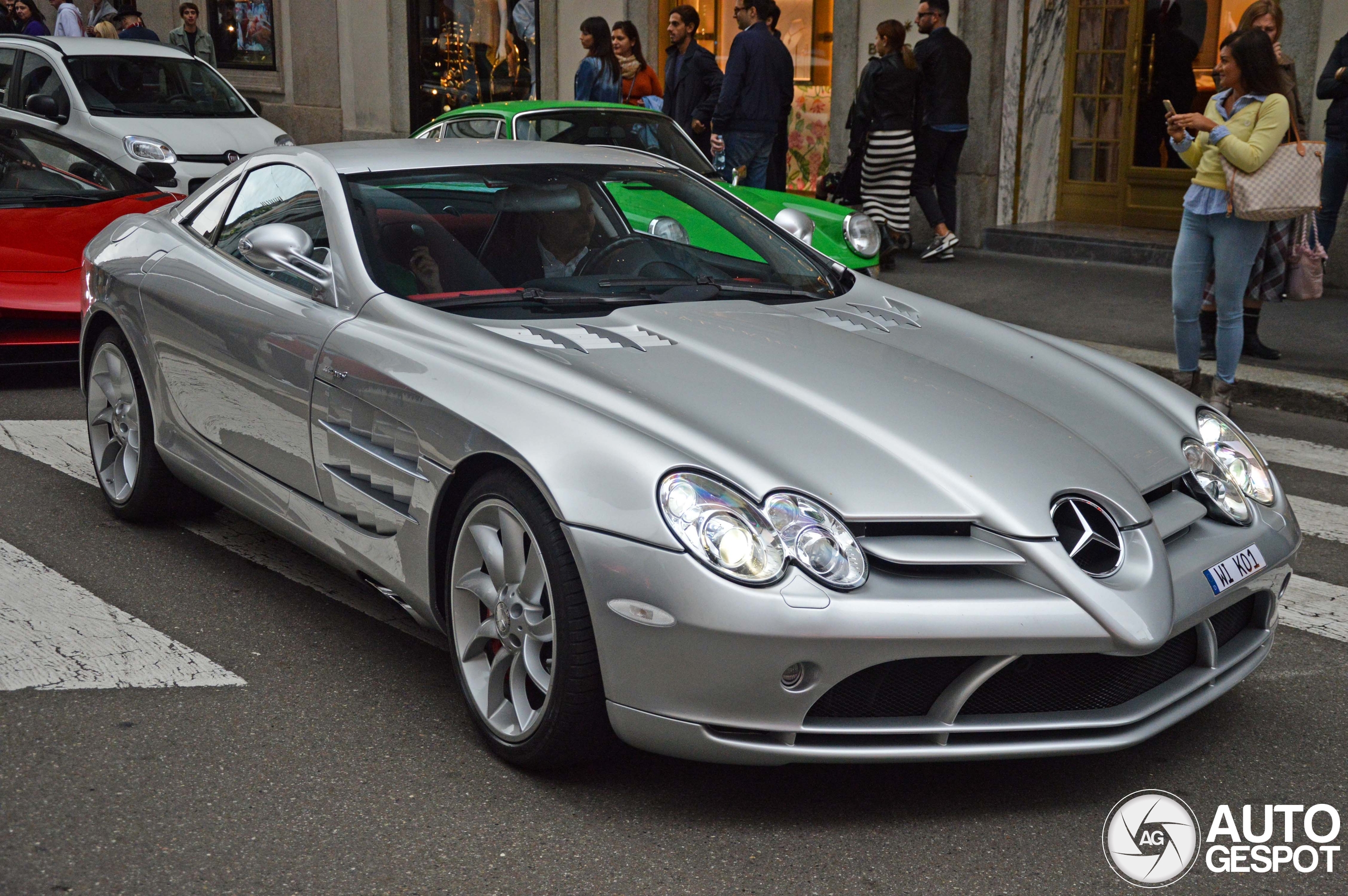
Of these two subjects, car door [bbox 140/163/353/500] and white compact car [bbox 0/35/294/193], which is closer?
car door [bbox 140/163/353/500]

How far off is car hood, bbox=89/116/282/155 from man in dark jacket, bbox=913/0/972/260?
5637mm

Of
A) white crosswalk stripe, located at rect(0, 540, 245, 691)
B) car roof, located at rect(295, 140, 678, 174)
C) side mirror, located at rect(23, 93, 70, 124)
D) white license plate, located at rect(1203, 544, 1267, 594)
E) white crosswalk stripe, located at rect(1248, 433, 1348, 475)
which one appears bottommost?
white crosswalk stripe, located at rect(1248, 433, 1348, 475)

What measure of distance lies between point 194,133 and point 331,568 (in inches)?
359

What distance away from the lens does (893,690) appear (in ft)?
10.2

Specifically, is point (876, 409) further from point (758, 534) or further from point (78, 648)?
point (78, 648)

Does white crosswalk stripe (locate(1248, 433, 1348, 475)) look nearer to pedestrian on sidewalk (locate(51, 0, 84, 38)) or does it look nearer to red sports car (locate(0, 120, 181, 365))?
red sports car (locate(0, 120, 181, 365))

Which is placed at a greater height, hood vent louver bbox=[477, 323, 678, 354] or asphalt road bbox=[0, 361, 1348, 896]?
hood vent louver bbox=[477, 323, 678, 354]

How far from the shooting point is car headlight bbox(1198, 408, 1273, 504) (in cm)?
378

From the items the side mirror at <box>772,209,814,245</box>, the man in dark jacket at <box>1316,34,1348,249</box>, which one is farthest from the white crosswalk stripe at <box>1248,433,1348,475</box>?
the man in dark jacket at <box>1316,34,1348,249</box>

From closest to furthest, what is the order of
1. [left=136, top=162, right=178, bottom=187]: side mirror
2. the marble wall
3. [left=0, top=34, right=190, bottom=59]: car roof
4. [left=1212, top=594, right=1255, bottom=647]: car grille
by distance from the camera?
[left=1212, top=594, right=1255, bottom=647]: car grille
[left=136, top=162, right=178, bottom=187]: side mirror
the marble wall
[left=0, top=34, right=190, bottom=59]: car roof

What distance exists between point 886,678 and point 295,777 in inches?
54.1

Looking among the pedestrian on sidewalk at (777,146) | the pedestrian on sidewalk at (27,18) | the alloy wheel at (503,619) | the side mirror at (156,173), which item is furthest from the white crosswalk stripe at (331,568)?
the pedestrian on sidewalk at (27,18)

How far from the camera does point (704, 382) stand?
3592 millimetres

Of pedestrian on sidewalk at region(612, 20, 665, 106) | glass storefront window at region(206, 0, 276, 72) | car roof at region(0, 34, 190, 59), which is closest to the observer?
pedestrian on sidewalk at region(612, 20, 665, 106)
